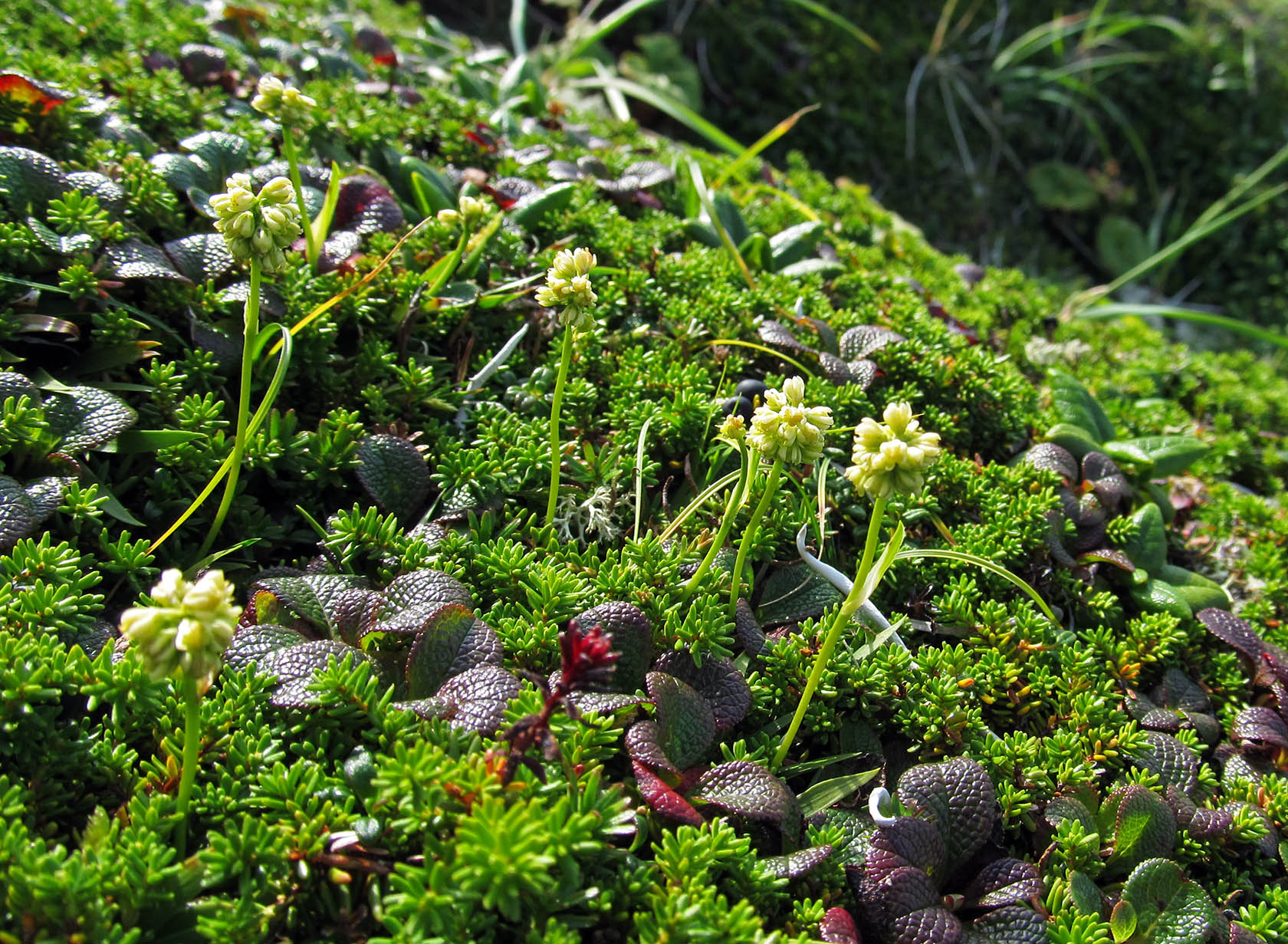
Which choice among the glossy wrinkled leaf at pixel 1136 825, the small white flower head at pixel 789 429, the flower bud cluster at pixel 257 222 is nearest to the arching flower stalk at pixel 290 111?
the flower bud cluster at pixel 257 222

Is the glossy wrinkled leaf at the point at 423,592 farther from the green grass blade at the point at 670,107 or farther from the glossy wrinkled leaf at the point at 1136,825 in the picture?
the green grass blade at the point at 670,107

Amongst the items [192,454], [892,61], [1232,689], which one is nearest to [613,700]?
[192,454]

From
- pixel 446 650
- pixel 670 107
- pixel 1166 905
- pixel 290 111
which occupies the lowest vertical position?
→ pixel 1166 905

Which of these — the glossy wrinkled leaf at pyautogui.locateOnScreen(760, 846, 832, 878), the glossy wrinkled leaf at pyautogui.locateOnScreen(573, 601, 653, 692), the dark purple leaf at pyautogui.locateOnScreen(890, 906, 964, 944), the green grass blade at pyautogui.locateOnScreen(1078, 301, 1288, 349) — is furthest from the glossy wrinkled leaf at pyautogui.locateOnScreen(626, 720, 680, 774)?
the green grass blade at pyautogui.locateOnScreen(1078, 301, 1288, 349)

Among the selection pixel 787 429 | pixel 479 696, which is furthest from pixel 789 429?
pixel 479 696

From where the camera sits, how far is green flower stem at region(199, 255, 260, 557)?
5.68 ft

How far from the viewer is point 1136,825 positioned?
180 cm

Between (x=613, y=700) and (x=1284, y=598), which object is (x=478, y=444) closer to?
(x=613, y=700)

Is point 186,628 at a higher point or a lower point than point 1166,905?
higher

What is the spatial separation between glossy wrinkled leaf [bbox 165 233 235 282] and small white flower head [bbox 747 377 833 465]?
1.58m

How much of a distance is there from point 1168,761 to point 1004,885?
2.08ft

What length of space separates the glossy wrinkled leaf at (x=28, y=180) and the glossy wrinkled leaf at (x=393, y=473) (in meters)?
1.14

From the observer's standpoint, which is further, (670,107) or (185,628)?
(670,107)

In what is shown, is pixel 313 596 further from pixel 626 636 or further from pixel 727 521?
pixel 727 521
